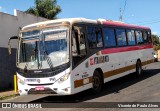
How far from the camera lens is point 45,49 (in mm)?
13266

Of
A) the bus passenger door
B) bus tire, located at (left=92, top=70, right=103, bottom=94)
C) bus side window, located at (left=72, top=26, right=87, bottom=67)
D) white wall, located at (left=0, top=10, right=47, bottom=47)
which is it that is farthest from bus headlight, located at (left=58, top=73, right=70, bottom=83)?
white wall, located at (left=0, top=10, right=47, bottom=47)

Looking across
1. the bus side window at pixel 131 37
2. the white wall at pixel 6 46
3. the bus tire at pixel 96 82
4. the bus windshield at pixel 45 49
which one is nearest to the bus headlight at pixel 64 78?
the bus windshield at pixel 45 49

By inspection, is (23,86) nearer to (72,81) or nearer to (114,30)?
(72,81)

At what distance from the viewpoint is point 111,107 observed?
11.5 metres

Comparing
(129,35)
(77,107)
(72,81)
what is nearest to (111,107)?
(77,107)

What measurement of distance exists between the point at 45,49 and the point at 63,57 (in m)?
0.81

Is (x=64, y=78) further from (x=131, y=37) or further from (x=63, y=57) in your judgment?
(x=131, y=37)

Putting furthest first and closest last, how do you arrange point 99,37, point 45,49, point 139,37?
point 139,37
point 99,37
point 45,49

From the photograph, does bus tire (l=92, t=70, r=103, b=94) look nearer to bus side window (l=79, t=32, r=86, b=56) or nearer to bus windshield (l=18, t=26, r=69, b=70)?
bus side window (l=79, t=32, r=86, b=56)

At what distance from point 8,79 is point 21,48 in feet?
26.5

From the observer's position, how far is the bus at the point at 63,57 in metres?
12.9

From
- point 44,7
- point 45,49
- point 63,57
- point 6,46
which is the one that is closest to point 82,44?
point 63,57

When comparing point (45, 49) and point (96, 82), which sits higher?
point (45, 49)

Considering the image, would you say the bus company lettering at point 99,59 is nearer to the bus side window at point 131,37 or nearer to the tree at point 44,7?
the bus side window at point 131,37
